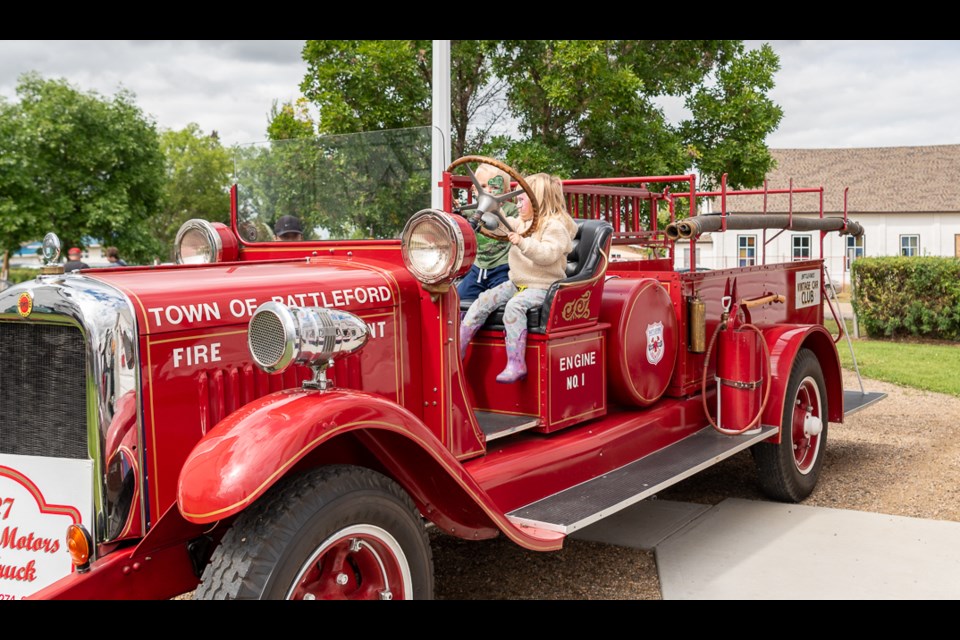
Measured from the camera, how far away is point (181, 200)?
132 feet

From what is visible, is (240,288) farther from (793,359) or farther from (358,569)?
(793,359)

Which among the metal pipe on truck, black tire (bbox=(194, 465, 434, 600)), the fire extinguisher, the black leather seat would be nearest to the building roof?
the metal pipe on truck

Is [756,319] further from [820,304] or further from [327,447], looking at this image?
[327,447]

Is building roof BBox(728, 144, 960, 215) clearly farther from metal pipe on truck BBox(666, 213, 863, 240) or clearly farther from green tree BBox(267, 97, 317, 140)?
metal pipe on truck BBox(666, 213, 863, 240)

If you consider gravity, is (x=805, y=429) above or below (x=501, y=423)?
below

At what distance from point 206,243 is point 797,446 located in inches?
148

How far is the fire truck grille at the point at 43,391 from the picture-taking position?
9.14 feet

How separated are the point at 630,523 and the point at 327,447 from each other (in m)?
2.50

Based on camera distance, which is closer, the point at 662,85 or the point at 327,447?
the point at 327,447

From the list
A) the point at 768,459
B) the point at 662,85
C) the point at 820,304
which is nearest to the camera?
the point at 768,459

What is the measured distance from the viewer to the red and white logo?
4.75 m

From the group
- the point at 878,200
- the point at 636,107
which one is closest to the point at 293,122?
the point at 636,107

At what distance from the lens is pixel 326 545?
8.54ft

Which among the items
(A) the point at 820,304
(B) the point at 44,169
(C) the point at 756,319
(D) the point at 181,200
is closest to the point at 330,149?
(C) the point at 756,319
